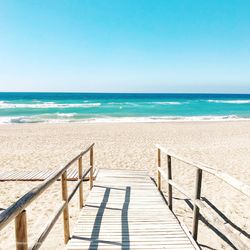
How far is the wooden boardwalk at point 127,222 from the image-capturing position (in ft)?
11.7

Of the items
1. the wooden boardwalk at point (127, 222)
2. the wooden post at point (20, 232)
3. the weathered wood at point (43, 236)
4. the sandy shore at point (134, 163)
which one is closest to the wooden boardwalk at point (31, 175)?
the sandy shore at point (134, 163)

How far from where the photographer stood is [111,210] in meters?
4.85

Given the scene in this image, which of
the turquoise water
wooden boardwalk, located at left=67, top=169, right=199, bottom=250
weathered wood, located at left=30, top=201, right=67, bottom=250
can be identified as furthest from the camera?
the turquoise water

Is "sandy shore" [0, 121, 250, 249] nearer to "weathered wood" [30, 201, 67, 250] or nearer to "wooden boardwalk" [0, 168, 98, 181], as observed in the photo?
"weathered wood" [30, 201, 67, 250]

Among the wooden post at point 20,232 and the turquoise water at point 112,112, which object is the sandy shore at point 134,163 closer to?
the wooden post at point 20,232

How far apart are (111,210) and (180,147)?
965 centimetres

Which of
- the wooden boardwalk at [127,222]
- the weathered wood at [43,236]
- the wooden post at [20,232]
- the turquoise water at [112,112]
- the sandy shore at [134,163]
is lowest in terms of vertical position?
A: the turquoise water at [112,112]

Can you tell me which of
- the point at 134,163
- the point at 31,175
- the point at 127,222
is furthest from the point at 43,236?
the point at 134,163

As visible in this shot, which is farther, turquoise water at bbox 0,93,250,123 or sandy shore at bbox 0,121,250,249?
turquoise water at bbox 0,93,250,123

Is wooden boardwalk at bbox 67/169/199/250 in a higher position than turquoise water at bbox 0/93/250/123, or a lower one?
higher

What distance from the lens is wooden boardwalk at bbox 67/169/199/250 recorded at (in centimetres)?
356

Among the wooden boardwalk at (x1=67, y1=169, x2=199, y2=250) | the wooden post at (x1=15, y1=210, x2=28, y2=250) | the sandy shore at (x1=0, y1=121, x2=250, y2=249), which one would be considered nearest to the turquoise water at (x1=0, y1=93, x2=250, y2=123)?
the sandy shore at (x1=0, y1=121, x2=250, y2=249)

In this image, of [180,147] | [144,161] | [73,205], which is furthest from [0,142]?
[73,205]

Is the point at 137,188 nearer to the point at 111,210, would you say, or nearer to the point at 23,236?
the point at 111,210
